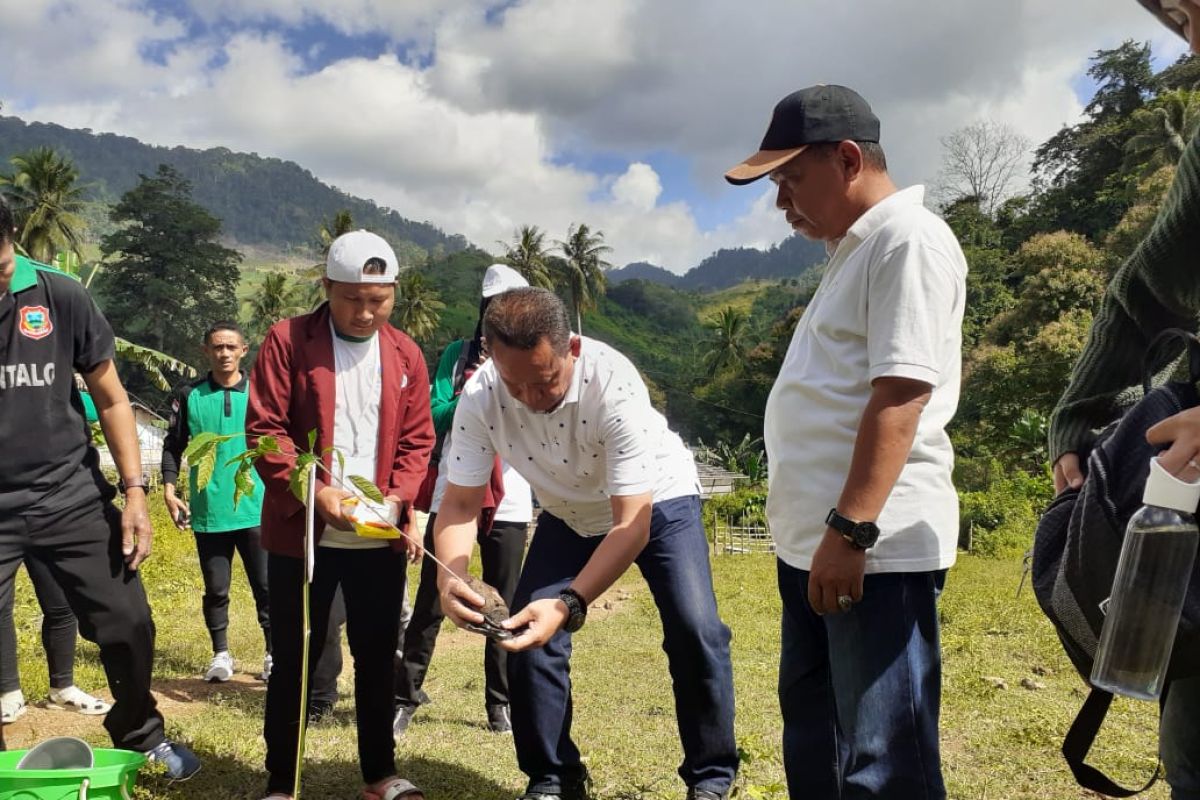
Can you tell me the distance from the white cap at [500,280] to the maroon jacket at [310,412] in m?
0.72

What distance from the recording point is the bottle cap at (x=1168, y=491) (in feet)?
4.52

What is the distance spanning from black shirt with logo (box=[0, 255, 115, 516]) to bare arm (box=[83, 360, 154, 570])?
2.7 inches

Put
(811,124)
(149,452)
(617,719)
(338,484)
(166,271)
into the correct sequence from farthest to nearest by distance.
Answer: (166,271) → (149,452) → (617,719) → (338,484) → (811,124)

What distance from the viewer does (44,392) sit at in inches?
122

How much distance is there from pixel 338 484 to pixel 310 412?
0.31m

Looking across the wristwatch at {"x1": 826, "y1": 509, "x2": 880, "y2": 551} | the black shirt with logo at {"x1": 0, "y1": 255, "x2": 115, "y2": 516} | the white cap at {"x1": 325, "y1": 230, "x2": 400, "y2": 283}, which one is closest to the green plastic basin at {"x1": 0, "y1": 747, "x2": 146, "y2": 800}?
the black shirt with logo at {"x1": 0, "y1": 255, "x2": 115, "y2": 516}

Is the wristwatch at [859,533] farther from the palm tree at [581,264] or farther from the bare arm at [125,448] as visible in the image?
the palm tree at [581,264]

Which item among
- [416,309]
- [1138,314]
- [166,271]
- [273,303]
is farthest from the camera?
[166,271]

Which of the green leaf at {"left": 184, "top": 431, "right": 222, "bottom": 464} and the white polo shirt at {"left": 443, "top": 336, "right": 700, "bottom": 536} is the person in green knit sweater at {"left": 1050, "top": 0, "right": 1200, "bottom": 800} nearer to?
the white polo shirt at {"left": 443, "top": 336, "right": 700, "bottom": 536}

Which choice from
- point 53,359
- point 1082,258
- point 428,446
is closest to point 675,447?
point 428,446

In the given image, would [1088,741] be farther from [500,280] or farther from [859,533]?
[500,280]

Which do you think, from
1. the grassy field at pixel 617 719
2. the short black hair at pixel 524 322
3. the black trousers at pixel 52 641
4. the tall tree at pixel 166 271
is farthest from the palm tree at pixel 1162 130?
the tall tree at pixel 166 271

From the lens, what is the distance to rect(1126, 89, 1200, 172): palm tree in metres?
32.8

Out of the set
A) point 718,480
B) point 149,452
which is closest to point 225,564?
point 149,452
